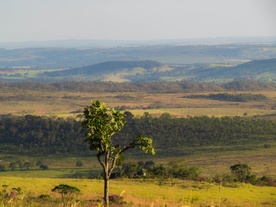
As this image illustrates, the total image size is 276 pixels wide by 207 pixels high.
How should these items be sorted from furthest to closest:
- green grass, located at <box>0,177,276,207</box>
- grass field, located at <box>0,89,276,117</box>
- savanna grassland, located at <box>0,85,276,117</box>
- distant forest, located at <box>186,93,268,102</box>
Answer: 1. distant forest, located at <box>186,93,268,102</box>
2. grass field, located at <box>0,89,276,117</box>
3. savanna grassland, located at <box>0,85,276,117</box>
4. green grass, located at <box>0,177,276,207</box>

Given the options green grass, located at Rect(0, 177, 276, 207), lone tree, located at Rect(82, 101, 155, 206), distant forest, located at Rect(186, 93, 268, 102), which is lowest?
distant forest, located at Rect(186, 93, 268, 102)

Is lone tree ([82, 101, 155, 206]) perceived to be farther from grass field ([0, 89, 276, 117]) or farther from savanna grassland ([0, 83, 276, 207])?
grass field ([0, 89, 276, 117])

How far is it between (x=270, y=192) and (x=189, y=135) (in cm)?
4465

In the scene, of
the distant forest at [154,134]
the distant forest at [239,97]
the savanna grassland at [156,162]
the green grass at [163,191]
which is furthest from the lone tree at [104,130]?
the distant forest at [239,97]

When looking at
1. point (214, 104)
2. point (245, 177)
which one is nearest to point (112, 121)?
point (245, 177)

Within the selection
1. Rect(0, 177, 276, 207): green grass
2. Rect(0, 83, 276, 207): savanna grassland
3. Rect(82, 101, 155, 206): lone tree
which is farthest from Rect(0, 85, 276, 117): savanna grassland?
Rect(82, 101, 155, 206): lone tree

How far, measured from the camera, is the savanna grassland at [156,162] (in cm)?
2575

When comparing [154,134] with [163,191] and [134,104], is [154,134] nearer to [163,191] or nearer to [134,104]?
[163,191]

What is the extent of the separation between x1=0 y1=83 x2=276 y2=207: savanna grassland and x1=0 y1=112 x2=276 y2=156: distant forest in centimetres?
231

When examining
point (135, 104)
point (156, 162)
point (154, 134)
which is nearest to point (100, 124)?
point (156, 162)

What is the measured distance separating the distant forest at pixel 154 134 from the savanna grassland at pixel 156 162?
2309mm

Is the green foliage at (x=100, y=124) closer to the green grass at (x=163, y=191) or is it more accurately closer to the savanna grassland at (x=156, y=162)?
the savanna grassland at (x=156, y=162)

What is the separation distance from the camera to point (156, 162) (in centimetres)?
6275

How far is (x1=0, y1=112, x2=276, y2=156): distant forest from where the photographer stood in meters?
72.9
